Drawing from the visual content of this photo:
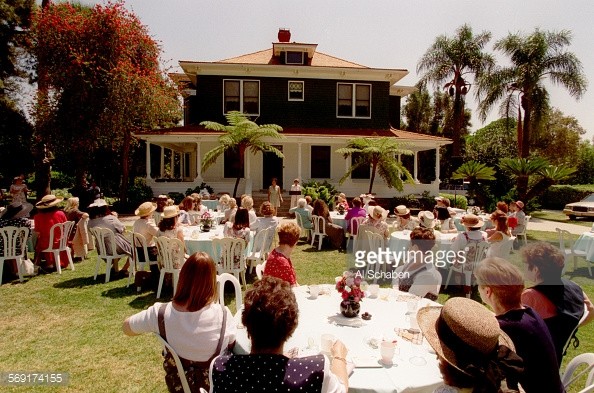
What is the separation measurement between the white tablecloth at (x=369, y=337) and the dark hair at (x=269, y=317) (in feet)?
2.67

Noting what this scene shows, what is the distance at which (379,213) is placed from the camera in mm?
8648

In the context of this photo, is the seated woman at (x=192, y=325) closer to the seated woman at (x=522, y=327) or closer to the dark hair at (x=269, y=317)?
the dark hair at (x=269, y=317)

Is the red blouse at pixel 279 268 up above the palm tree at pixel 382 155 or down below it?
below

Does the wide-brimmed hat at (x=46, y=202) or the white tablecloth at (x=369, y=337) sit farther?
the wide-brimmed hat at (x=46, y=202)

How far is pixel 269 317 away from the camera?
1.85 meters

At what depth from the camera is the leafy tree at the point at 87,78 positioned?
1694 centimetres

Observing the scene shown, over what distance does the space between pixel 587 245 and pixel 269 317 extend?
32.0 feet

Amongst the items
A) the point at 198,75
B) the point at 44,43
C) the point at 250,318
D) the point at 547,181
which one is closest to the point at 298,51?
the point at 198,75

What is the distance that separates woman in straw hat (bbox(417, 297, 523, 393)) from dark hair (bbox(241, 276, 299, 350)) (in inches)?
27.8

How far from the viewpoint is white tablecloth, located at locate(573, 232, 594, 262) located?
8625 mm

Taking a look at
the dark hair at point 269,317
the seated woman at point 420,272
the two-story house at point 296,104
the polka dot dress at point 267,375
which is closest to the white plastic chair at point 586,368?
the seated woman at point 420,272

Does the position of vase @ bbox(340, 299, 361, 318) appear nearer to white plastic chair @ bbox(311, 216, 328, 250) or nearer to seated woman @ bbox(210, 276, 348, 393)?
seated woman @ bbox(210, 276, 348, 393)

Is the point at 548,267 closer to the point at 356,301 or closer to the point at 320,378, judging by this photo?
the point at 356,301

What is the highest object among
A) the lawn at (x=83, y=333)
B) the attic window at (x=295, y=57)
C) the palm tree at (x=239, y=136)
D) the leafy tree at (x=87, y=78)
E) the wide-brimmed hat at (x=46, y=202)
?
the attic window at (x=295, y=57)
